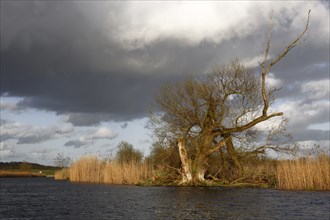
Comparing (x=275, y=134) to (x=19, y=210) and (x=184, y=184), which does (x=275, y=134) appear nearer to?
(x=184, y=184)

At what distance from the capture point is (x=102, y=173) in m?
47.9

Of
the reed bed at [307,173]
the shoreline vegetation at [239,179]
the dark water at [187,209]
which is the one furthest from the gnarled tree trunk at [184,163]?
the dark water at [187,209]

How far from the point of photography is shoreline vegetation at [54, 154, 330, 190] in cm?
2906

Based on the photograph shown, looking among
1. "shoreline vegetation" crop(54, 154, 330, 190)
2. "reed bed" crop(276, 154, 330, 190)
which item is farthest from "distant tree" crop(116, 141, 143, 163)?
"reed bed" crop(276, 154, 330, 190)

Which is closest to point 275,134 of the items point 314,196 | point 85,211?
point 314,196

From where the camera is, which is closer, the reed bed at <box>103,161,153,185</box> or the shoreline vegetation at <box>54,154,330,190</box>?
the shoreline vegetation at <box>54,154,330,190</box>

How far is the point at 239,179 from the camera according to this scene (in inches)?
1574

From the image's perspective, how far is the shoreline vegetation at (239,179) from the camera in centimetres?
2906

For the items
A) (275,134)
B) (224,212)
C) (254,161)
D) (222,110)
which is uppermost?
(222,110)

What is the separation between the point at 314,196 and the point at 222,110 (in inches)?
650

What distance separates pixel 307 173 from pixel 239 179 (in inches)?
440

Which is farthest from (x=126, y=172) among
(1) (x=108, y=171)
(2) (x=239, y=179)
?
(2) (x=239, y=179)

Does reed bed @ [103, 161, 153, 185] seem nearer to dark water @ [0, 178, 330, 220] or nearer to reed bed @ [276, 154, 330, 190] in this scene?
dark water @ [0, 178, 330, 220]

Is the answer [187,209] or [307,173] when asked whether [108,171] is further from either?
[187,209]
